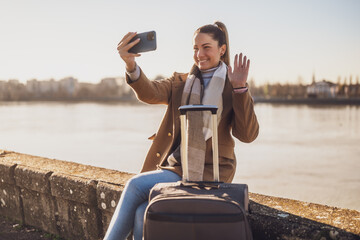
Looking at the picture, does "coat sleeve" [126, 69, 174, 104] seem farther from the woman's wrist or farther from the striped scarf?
the striped scarf

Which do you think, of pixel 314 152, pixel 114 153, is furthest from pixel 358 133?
Result: pixel 114 153

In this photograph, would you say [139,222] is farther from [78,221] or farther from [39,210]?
[39,210]

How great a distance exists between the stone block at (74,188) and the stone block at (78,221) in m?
0.05

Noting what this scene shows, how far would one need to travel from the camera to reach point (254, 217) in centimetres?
177

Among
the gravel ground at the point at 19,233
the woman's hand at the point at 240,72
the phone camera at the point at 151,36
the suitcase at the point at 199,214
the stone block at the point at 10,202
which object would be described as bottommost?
the gravel ground at the point at 19,233

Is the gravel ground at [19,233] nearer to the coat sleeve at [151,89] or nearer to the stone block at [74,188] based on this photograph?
the stone block at [74,188]

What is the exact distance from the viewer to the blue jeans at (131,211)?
1.67 metres

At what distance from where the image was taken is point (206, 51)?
2061 millimetres

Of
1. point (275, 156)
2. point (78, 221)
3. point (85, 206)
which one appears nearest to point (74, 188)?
point (85, 206)

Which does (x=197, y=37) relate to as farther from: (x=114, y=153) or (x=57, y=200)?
(x=114, y=153)

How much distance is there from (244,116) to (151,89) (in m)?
0.60

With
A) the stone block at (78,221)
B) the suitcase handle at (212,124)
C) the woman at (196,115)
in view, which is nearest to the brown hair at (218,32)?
the woman at (196,115)

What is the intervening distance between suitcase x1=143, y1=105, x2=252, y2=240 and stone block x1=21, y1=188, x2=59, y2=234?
1.52 m

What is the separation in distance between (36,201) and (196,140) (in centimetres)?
162
